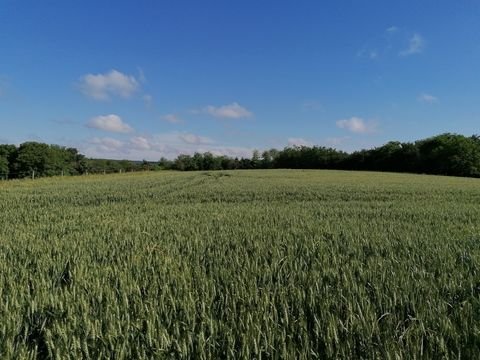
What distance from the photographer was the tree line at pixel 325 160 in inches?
3339

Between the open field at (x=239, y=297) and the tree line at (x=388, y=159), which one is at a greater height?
the tree line at (x=388, y=159)

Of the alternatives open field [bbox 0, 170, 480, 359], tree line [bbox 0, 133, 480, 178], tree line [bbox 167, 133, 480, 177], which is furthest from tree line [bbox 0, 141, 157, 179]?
open field [bbox 0, 170, 480, 359]

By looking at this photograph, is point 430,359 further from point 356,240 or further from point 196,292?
point 356,240

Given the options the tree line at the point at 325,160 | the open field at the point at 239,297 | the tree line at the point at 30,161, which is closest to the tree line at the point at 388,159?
the tree line at the point at 325,160

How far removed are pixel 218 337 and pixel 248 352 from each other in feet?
1.25

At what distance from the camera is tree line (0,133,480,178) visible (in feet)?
278

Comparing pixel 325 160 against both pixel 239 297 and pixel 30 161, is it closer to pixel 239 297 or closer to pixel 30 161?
pixel 30 161

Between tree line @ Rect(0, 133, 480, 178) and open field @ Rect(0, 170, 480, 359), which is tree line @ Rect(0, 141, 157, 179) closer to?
tree line @ Rect(0, 133, 480, 178)

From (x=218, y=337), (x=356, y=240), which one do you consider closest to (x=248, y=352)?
(x=218, y=337)

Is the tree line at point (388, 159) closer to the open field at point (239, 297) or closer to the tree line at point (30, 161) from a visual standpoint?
the tree line at point (30, 161)

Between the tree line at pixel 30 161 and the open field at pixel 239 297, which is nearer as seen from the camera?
the open field at pixel 239 297

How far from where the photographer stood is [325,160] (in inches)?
4033

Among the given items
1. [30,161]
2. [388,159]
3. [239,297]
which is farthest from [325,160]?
[239,297]

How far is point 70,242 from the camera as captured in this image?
5.82 meters
